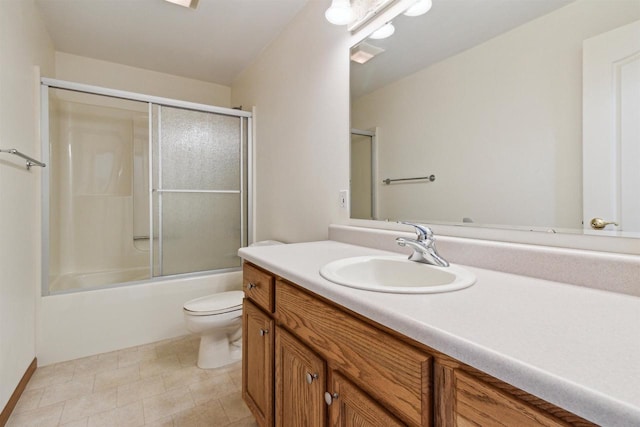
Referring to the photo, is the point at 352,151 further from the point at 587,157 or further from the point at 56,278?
the point at 56,278

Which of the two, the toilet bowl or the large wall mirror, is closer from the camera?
the large wall mirror

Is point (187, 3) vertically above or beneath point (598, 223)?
above

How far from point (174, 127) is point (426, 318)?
247 cm

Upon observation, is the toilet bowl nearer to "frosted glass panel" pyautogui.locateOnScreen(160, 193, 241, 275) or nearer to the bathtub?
"frosted glass panel" pyautogui.locateOnScreen(160, 193, 241, 275)

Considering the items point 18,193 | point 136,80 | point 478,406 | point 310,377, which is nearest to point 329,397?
point 310,377

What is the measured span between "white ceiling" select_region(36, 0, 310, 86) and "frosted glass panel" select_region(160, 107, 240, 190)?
0.57m

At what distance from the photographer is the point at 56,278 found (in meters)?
2.29

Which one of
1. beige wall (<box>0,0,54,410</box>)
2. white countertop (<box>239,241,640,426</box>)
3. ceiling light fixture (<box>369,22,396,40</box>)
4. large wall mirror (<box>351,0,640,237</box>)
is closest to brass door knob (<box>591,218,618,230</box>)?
large wall mirror (<box>351,0,640,237</box>)

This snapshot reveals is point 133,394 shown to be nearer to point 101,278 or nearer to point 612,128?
point 101,278

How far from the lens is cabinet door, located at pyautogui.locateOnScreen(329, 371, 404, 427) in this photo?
2.08 ft

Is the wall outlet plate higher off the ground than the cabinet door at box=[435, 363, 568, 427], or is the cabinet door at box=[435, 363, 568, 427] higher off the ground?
the wall outlet plate

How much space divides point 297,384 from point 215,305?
1120 mm

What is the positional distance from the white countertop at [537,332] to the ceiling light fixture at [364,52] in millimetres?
1176

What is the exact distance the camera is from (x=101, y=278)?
108 inches
